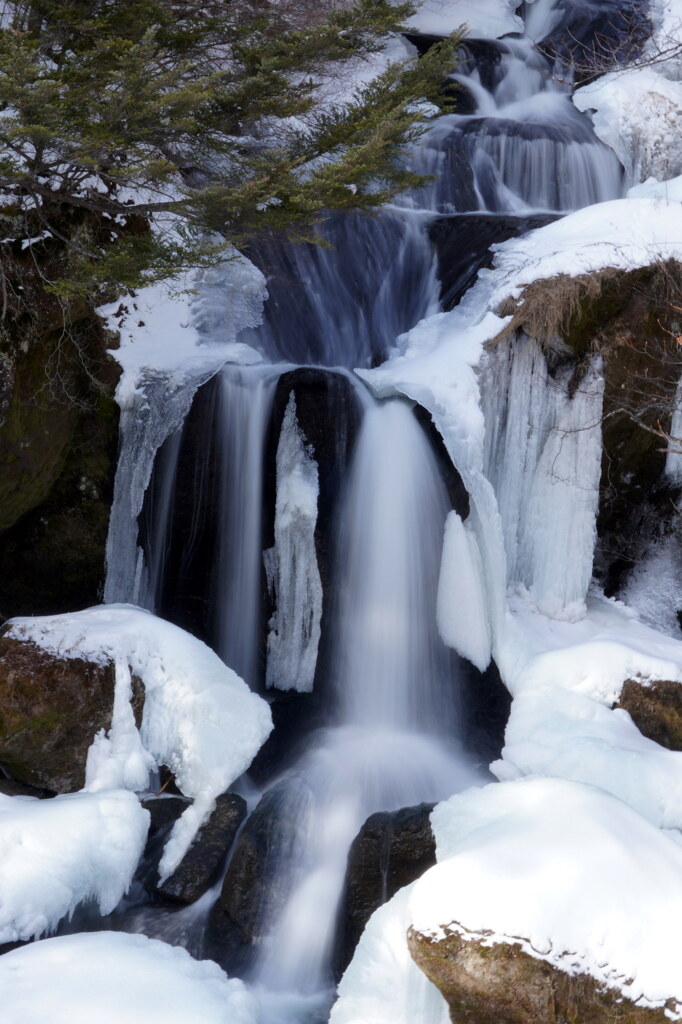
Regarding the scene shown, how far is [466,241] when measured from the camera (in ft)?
27.9

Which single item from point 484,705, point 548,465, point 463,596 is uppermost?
point 548,465

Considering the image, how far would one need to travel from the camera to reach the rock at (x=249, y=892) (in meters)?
4.64

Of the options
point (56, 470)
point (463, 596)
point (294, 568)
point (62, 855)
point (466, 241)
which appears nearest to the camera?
point (62, 855)

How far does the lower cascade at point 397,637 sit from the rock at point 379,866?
0.07ft

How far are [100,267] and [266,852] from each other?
3.55 m

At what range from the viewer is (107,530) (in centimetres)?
729

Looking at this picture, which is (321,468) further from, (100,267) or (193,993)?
(193,993)

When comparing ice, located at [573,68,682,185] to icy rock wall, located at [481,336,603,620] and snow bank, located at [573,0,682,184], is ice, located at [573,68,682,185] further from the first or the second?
icy rock wall, located at [481,336,603,620]

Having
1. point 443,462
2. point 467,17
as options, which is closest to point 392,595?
point 443,462

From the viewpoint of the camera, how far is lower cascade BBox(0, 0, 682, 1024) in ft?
12.0

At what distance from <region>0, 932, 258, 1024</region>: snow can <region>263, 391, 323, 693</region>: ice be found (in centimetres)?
299

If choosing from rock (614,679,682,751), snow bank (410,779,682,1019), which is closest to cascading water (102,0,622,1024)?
rock (614,679,682,751)

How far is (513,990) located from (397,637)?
350 centimetres

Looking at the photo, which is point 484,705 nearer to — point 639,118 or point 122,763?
point 122,763
